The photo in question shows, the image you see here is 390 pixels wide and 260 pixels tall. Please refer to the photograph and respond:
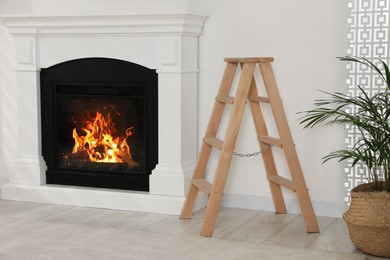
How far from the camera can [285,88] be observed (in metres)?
4.46

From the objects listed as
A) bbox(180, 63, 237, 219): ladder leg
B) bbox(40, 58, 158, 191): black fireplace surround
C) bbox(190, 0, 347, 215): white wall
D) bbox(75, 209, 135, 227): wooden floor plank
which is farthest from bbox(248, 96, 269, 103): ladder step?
bbox(75, 209, 135, 227): wooden floor plank

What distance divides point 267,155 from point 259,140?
116mm

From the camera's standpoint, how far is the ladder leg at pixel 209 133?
4.23 metres

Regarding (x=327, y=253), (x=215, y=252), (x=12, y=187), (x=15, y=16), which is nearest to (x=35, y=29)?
(x=15, y=16)

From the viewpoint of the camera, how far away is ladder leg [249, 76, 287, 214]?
14.3ft

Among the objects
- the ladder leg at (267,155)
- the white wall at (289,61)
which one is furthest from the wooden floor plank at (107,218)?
the ladder leg at (267,155)

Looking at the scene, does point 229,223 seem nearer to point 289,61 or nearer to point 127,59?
point 289,61

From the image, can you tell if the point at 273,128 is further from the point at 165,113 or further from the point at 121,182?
the point at 121,182

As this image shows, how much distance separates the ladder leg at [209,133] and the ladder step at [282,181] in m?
0.44

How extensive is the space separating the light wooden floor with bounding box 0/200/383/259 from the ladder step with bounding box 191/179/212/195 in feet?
0.80

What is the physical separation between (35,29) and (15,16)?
0.51 feet

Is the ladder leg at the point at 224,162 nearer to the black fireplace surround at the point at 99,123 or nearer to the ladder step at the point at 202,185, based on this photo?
the ladder step at the point at 202,185

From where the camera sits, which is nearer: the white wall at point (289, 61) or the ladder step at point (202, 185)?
the ladder step at point (202, 185)

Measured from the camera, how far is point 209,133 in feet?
14.0
